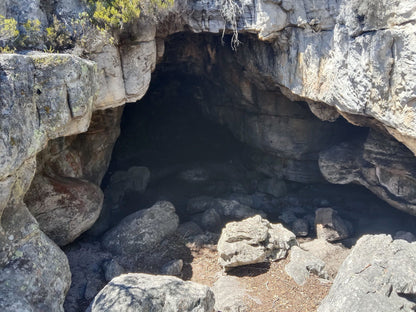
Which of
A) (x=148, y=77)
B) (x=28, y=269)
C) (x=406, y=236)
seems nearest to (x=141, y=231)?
(x=28, y=269)

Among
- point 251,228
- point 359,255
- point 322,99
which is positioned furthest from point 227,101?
point 359,255

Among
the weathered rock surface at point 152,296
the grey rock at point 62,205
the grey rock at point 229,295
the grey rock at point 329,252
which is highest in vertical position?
the grey rock at point 62,205

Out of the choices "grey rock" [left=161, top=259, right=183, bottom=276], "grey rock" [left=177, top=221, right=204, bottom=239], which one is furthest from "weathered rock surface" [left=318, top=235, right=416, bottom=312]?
"grey rock" [left=177, top=221, right=204, bottom=239]

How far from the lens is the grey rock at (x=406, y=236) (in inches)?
312

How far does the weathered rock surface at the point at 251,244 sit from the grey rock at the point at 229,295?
351 mm

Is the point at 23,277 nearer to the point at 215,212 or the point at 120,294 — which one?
the point at 120,294

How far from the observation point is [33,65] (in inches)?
199

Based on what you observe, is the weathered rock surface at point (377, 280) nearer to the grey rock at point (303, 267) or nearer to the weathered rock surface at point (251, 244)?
the grey rock at point (303, 267)

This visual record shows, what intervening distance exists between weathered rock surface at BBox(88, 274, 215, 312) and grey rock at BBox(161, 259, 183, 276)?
158cm

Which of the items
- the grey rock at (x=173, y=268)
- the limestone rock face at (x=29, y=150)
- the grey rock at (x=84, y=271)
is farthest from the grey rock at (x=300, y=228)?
the limestone rock face at (x=29, y=150)

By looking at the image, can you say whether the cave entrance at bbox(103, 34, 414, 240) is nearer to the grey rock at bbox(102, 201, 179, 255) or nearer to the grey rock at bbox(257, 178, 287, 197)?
the grey rock at bbox(257, 178, 287, 197)

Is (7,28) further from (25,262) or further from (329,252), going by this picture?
(329,252)

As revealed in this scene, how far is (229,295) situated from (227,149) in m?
7.62

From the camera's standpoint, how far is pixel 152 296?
16.3ft
